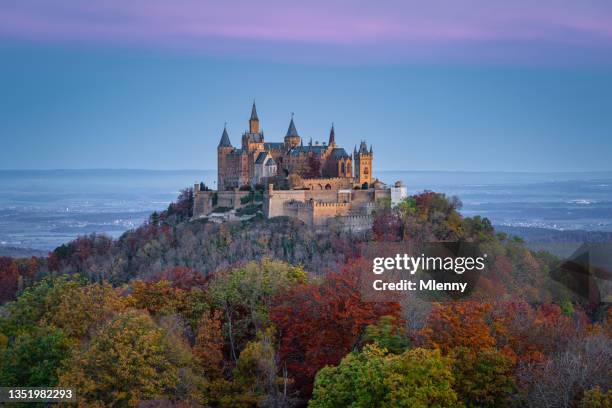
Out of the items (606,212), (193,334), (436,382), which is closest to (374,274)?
(193,334)

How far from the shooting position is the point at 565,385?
26.4 m

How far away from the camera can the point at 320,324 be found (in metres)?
35.3

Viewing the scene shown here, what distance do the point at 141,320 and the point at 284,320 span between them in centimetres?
697

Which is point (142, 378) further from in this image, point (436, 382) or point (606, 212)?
point (606, 212)

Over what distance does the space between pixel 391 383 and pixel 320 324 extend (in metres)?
8.44

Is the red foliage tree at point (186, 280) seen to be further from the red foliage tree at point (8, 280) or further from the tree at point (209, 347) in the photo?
the red foliage tree at point (8, 280)

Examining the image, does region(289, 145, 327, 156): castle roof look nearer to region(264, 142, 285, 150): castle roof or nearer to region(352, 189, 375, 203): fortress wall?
region(264, 142, 285, 150): castle roof

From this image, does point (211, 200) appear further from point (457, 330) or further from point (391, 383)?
point (391, 383)

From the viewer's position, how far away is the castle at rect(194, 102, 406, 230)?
2916 inches

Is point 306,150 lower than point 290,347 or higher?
higher

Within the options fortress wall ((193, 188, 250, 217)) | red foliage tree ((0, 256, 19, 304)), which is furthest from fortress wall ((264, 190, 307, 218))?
red foliage tree ((0, 256, 19, 304))

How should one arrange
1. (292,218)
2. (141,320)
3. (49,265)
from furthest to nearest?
(49,265), (292,218), (141,320)

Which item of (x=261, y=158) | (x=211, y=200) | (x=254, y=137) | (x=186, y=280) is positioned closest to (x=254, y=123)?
(x=254, y=137)

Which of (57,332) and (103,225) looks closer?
(57,332)
